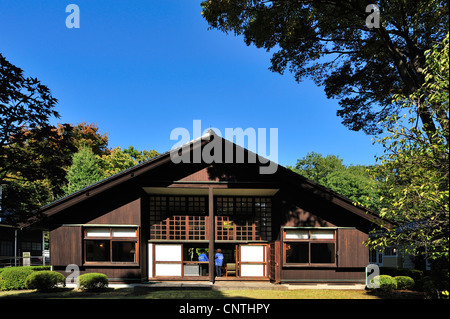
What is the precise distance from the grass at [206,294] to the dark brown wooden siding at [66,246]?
59.8 inches

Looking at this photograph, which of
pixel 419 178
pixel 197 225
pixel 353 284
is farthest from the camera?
pixel 197 225

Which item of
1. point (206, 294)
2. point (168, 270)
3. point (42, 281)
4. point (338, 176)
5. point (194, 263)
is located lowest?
point (168, 270)

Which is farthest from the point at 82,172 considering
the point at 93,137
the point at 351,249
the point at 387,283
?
the point at 387,283

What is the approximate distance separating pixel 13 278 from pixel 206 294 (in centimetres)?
960

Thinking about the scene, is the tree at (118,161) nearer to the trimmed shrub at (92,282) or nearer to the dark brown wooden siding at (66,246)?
the dark brown wooden siding at (66,246)

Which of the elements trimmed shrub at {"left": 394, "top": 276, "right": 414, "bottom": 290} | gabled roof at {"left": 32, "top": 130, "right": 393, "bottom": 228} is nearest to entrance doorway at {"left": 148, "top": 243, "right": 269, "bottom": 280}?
gabled roof at {"left": 32, "top": 130, "right": 393, "bottom": 228}

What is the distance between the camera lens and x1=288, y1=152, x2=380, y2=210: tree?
3325cm

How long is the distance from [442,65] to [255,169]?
937 cm

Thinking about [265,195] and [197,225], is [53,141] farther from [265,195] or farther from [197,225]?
[265,195]

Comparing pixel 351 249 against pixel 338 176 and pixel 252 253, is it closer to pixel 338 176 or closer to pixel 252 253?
pixel 252 253

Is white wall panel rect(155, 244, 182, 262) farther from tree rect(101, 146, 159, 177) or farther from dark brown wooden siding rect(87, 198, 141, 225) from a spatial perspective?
tree rect(101, 146, 159, 177)

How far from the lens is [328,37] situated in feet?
50.9

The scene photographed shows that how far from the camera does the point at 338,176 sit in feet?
115
